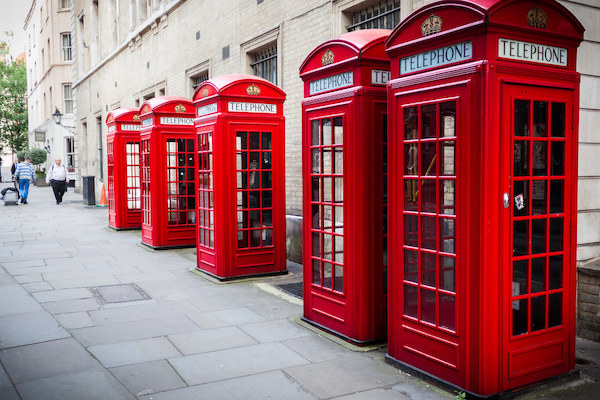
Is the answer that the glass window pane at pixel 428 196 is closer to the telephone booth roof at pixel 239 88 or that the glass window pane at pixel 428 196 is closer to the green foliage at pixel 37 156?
the telephone booth roof at pixel 239 88

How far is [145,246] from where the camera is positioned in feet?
37.0

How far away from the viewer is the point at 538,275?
411cm

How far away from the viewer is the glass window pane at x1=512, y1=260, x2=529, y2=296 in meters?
4.00

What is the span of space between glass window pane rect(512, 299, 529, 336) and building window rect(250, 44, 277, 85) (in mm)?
8010

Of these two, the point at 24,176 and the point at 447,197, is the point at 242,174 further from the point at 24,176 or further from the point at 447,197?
the point at 24,176

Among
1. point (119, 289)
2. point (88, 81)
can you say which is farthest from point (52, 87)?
point (119, 289)

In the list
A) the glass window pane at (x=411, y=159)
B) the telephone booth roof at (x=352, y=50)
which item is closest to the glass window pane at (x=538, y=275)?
the glass window pane at (x=411, y=159)

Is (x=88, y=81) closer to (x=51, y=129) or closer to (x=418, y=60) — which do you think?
(x=51, y=129)

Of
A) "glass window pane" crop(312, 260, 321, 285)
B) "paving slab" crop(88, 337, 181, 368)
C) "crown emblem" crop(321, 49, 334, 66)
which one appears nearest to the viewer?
"paving slab" crop(88, 337, 181, 368)

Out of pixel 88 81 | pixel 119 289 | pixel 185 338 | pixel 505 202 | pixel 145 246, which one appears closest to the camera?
pixel 505 202

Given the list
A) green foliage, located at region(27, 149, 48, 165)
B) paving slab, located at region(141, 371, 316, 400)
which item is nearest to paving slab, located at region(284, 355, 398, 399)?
paving slab, located at region(141, 371, 316, 400)

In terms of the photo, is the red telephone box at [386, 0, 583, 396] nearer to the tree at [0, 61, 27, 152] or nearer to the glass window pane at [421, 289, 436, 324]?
the glass window pane at [421, 289, 436, 324]

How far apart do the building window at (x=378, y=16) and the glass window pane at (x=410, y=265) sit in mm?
4600

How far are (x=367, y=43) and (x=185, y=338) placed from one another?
3.19 metres
